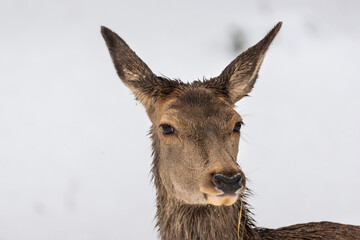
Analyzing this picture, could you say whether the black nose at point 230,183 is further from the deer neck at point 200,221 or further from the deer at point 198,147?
the deer neck at point 200,221

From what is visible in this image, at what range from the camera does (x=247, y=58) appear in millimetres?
7289

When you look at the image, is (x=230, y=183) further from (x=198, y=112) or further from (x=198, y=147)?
(x=198, y=112)

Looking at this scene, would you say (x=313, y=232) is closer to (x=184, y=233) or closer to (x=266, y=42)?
(x=184, y=233)

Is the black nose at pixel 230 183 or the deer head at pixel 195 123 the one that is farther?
the deer head at pixel 195 123

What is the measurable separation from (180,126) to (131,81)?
1307 mm

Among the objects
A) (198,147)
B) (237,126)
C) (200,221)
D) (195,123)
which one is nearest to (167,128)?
(195,123)

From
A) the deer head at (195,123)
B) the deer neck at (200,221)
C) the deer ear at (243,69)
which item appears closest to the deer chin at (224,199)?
the deer head at (195,123)

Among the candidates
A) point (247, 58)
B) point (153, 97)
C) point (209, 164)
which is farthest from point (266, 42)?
point (209, 164)

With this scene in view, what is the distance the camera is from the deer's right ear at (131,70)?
23.5 ft

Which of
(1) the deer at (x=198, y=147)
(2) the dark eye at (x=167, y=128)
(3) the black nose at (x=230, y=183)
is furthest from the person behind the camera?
(2) the dark eye at (x=167, y=128)

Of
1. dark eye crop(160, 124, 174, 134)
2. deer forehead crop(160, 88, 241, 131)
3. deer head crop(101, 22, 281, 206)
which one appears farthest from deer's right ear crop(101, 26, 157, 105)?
dark eye crop(160, 124, 174, 134)

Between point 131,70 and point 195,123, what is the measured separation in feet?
4.88

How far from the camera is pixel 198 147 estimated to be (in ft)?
19.8

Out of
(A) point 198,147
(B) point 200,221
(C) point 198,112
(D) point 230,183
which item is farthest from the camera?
(B) point 200,221
